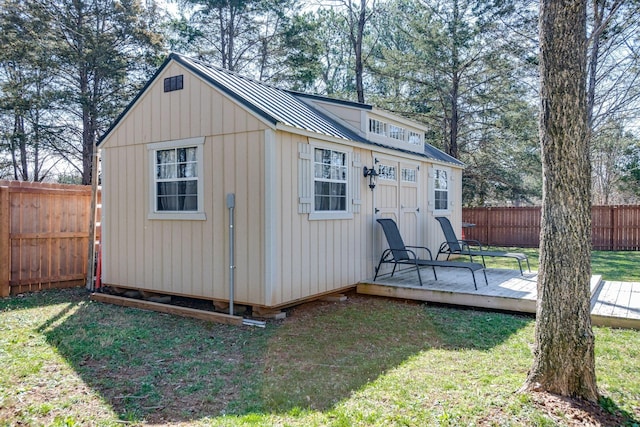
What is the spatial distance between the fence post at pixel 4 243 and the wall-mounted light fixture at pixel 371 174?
536 centimetres

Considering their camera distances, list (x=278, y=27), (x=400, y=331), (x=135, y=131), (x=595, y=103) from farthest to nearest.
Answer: (x=278, y=27) < (x=595, y=103) < (x=135, y=131) < (x=400, y=331)

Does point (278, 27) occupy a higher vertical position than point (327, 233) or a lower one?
higher

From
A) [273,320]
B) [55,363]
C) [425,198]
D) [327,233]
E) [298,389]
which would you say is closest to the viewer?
[298,389]

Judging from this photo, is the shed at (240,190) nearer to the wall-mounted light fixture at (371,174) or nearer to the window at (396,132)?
the wall-mounted light fixture at (371,174)

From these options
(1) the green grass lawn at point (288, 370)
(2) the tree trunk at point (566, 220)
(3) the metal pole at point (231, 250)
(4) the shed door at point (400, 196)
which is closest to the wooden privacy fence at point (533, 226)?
(4) the shed door at point (400, 196)

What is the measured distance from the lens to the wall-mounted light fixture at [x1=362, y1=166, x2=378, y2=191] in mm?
Result: 6850

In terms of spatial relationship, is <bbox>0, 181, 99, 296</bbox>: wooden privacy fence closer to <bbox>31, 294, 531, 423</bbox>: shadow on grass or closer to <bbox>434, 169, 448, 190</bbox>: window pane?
<bbox>31, 294, 531, 423</bbox>: shadow on grass

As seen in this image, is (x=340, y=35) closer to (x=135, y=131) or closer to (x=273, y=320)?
(x=135, y=131)

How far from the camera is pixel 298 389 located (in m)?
3.31

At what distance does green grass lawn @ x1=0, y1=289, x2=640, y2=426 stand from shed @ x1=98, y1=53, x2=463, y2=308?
660mm

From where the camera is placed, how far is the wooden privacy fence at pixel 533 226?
1384 centimetres

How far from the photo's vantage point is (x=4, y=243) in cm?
655

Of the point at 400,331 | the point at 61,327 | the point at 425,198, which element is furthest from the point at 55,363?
the point at 425,198

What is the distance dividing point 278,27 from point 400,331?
1332cm
